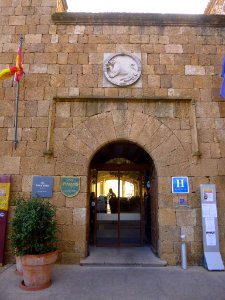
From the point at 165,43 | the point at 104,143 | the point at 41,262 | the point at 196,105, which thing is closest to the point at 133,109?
the point at 104,143

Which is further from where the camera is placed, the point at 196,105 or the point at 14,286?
the point at 196,105

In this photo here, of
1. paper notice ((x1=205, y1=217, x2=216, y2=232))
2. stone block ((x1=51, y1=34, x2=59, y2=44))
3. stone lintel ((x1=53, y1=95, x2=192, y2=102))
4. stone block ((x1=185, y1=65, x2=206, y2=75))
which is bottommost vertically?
paper notice ((x1=205, y1=217, x2=216, y2=232))

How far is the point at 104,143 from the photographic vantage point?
562cm

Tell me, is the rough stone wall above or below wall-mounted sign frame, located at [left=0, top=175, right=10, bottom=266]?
above

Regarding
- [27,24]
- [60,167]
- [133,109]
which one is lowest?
[60,167]

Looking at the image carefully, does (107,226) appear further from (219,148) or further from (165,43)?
(165,43)

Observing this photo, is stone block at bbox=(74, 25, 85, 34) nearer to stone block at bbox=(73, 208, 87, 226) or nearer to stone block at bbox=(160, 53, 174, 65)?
stone block at bbox=(160, 53, 174, 65)

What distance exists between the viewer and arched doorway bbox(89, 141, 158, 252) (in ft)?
22.1

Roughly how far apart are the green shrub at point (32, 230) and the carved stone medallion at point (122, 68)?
3279 mm

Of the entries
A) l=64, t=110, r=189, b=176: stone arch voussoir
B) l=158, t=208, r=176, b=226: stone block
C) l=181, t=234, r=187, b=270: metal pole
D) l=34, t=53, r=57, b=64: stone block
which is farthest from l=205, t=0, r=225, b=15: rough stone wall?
l=181, t=234, r=187, b=270: metal pole

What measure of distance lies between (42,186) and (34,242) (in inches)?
59.4

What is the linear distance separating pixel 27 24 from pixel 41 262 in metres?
5.33

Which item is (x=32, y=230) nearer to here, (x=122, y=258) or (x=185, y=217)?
A: (x=122, y=258)

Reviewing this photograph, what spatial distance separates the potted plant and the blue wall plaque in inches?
41.7
